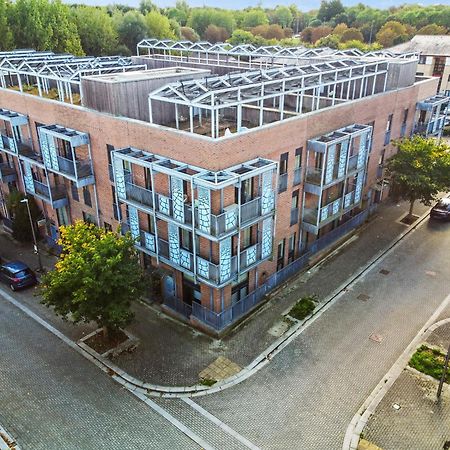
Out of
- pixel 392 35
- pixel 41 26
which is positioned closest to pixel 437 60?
pixel 41 26

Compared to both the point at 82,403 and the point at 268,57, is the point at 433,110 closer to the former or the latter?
the point at 268,57

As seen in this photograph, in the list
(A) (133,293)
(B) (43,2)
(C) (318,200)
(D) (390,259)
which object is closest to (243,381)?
(A) (133,293)

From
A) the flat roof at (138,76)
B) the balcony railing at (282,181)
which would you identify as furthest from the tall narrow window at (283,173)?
the flat roof at (138,76)

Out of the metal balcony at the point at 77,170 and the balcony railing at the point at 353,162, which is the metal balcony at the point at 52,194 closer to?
the metal balcony at the point at 77,170

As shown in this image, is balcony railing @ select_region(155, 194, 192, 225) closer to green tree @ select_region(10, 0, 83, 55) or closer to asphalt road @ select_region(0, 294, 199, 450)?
asphalt road @ select_region(0, 294, 199, 450)

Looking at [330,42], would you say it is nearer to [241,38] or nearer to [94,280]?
[241,38]

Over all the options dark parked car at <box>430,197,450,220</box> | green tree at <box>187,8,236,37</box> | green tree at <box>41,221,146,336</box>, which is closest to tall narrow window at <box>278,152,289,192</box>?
green tree at <box>41,221,146,336</box>
